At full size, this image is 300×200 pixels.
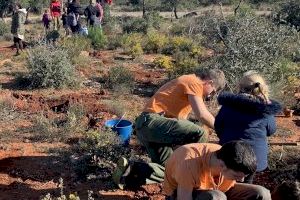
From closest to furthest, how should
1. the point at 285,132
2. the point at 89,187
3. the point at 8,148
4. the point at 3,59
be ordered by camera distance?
1. the point at 89,187
2. the point at 8,148
3. the point at 285,132
4. the point at 3,59

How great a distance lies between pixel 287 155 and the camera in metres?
5.58

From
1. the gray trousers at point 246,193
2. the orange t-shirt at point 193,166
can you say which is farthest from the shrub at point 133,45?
the orange t-shirt at point 193,166

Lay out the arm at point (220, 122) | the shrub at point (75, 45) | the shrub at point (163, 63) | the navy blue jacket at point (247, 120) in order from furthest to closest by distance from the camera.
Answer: the shrub at point (163, 63), the shrub at point (75, 45), the arm at point (220, 122), the navy blue jacket at point (247, 120)

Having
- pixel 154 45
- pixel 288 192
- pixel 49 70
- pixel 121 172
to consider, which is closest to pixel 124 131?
pixel 121 172

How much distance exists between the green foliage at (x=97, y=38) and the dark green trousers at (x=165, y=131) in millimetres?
7950

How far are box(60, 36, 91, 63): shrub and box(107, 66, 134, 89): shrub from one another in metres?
1.48

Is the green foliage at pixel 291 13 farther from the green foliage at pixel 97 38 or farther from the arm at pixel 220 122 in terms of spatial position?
the arm at pixel 220 122

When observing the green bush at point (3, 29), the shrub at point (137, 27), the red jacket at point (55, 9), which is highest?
the red jacket at point (55, 9)

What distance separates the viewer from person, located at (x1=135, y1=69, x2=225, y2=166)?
4.71 meters

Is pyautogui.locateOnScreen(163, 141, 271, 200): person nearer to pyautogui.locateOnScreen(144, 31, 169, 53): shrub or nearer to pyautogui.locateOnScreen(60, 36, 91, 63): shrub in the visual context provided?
pyautogui.locateOnScreen(60, 36, 91, 63): shrub

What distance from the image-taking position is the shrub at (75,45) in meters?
10.5

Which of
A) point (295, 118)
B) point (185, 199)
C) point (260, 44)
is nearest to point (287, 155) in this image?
point (295, 118)

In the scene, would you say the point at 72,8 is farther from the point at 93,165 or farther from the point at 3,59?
the point at 93,165

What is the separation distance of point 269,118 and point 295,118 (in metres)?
3.51
